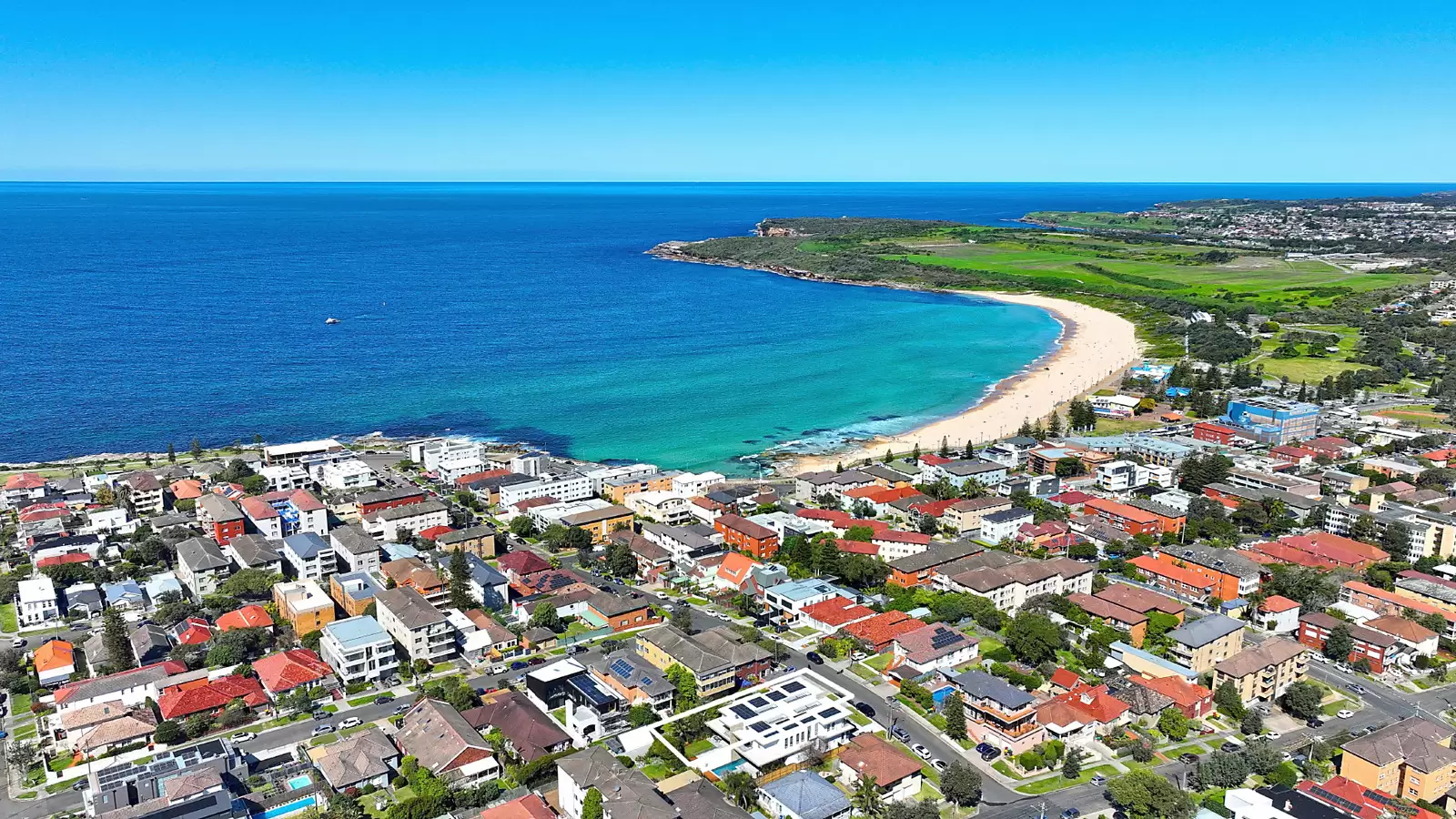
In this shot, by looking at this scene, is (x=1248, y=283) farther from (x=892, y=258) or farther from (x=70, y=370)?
(x=70, y=370)

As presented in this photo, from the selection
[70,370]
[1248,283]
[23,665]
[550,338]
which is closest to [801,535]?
[23,665]

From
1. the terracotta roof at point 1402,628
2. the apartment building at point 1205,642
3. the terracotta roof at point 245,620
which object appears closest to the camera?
the apartment building at point 1205,642

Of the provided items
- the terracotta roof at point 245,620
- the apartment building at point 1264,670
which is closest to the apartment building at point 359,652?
the terracotta roof at point 245,620

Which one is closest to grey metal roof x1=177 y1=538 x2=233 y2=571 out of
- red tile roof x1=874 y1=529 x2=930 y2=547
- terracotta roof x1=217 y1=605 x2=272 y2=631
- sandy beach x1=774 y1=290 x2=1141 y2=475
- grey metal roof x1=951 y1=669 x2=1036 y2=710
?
terracotta roof x1=217 y1=605 x2=272 y2=631

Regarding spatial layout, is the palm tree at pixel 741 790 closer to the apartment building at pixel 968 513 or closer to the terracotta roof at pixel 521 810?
the terracotta roof at pixel 521 810

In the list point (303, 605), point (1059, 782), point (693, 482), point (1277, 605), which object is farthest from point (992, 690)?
point (303, 605)

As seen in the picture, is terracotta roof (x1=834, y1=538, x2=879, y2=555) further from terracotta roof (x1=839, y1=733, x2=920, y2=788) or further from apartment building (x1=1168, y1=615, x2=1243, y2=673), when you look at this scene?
terracotta roof (x1=839, y1=733, x2=920, y2=788)
